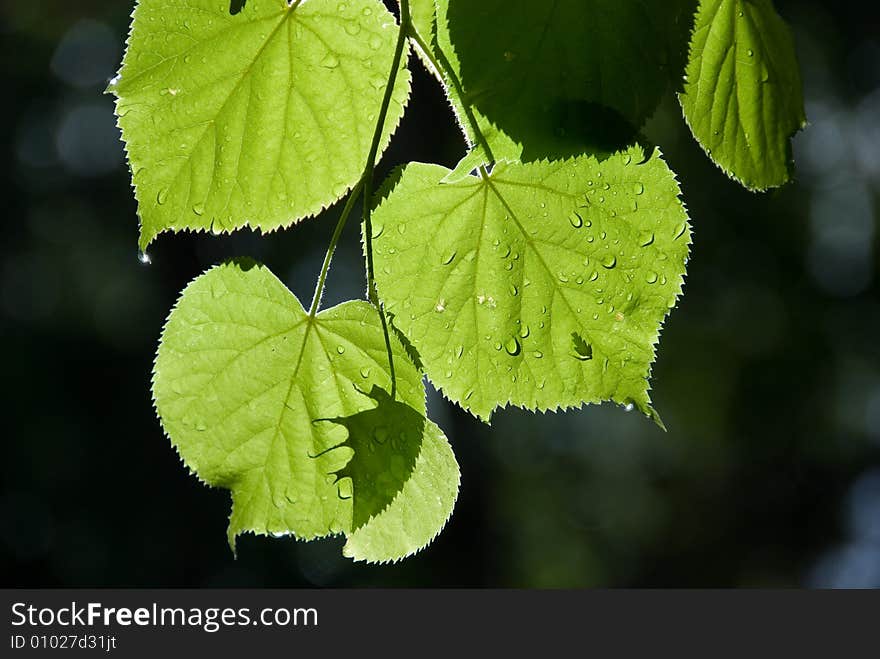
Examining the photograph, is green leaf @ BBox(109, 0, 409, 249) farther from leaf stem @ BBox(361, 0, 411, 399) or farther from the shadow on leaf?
the shadow on leaf

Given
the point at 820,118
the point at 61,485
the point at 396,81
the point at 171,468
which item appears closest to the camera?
the point at 396,81

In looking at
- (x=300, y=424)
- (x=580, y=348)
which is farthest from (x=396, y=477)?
(x=580, y=348)

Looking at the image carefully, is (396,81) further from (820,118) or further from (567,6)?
(820,118)

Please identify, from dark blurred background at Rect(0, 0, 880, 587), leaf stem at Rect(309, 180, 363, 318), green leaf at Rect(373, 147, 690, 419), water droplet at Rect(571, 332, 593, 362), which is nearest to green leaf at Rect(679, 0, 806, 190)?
green leaf at Rect(373, 147, 690, 419)

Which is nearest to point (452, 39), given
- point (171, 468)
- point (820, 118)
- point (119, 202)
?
point (820, 118)

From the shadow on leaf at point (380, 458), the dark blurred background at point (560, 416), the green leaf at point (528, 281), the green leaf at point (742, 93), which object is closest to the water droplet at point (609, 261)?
the green leaf at point (528, 281)

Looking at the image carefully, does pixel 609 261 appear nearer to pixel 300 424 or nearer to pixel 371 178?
pixel 371 178

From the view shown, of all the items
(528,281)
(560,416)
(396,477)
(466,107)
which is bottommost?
(560,416)

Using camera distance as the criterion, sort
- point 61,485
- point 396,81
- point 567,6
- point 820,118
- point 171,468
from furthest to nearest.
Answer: point 61,485 → point 171,468 → point 820,118 → point 396,81 → point 567,6
